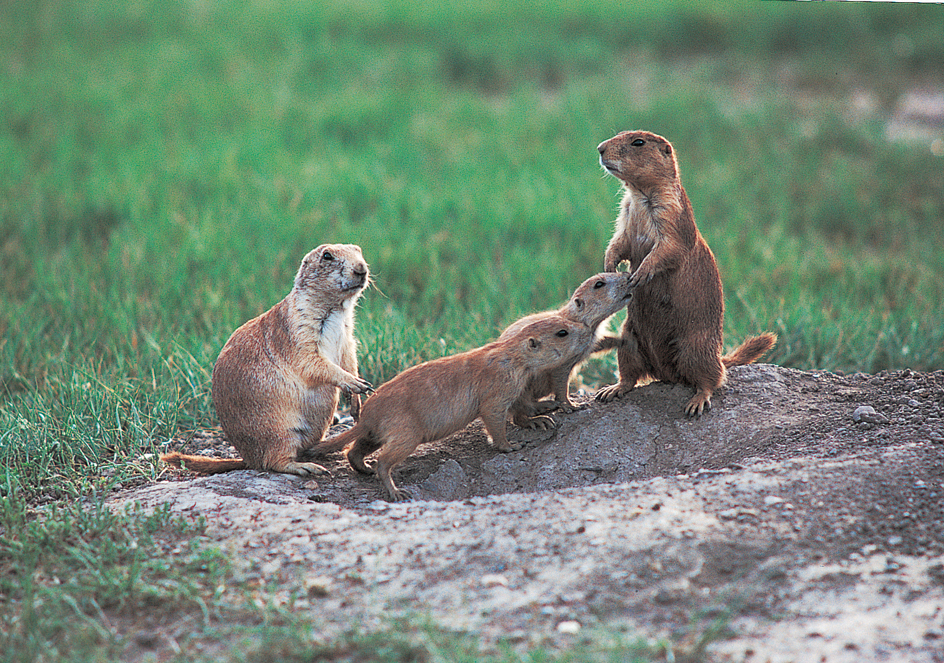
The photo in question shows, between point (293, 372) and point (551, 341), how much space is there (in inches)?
48.6

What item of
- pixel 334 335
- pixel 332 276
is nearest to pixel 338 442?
pixel 334 335

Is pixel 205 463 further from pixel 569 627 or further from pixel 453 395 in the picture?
pixel 569 627

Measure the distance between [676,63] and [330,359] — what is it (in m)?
10.8

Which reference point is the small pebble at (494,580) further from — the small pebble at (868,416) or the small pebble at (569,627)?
the small pebble at (868,416)

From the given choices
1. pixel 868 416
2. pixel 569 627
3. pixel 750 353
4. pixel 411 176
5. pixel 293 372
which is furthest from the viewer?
pixel 411 176

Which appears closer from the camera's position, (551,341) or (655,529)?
(655,529)

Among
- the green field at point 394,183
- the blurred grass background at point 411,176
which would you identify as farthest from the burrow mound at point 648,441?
the blurred grass background at point 411,176

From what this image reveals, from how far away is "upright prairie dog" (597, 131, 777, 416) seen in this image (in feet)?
13.9

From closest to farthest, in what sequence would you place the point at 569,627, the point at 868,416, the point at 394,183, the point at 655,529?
the point at 569,627 < the point at 655,529 < the point at 868,416 < the point at 394,183

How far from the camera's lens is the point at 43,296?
6473mm

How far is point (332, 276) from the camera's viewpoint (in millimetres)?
4348

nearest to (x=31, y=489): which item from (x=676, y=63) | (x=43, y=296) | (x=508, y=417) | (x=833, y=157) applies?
(x=508, y=417)

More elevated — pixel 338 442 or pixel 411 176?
pixel 411 176

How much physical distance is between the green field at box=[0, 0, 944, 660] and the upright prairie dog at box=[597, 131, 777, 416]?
123cm
